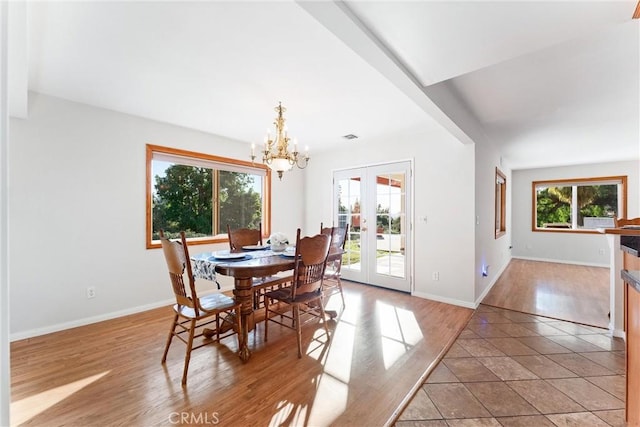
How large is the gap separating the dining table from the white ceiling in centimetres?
156

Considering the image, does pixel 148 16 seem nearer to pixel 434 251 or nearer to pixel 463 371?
pixel 463 371

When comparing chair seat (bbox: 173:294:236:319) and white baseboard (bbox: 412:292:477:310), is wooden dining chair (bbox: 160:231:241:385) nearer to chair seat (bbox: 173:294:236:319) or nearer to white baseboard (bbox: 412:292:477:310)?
chair seat (bbox: 173:294:236:319)

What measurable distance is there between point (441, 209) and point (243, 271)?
280 cm

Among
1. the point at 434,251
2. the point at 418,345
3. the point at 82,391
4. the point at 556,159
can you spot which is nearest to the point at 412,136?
the point at 434,251

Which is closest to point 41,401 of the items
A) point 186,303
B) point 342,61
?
point 186,303

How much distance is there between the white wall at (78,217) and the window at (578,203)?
8.15 metres

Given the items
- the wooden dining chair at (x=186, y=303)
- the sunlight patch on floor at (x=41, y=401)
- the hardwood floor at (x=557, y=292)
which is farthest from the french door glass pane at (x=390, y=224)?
the sunlight patch on floor at (x=41, y=401)

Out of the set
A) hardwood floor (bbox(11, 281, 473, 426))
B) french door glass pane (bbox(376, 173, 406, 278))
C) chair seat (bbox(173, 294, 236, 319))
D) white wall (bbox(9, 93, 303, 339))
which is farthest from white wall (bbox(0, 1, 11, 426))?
french door glass pane (bbox(376, 173, 406, 278))

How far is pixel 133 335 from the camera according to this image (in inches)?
99.8

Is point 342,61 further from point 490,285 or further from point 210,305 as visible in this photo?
point 490,285

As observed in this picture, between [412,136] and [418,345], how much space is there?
2804 mm

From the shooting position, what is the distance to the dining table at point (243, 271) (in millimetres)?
2074

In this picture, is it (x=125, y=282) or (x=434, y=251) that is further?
(x=434, y=251)

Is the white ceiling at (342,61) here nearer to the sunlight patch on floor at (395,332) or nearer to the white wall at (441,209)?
the white wall at (441,209)
